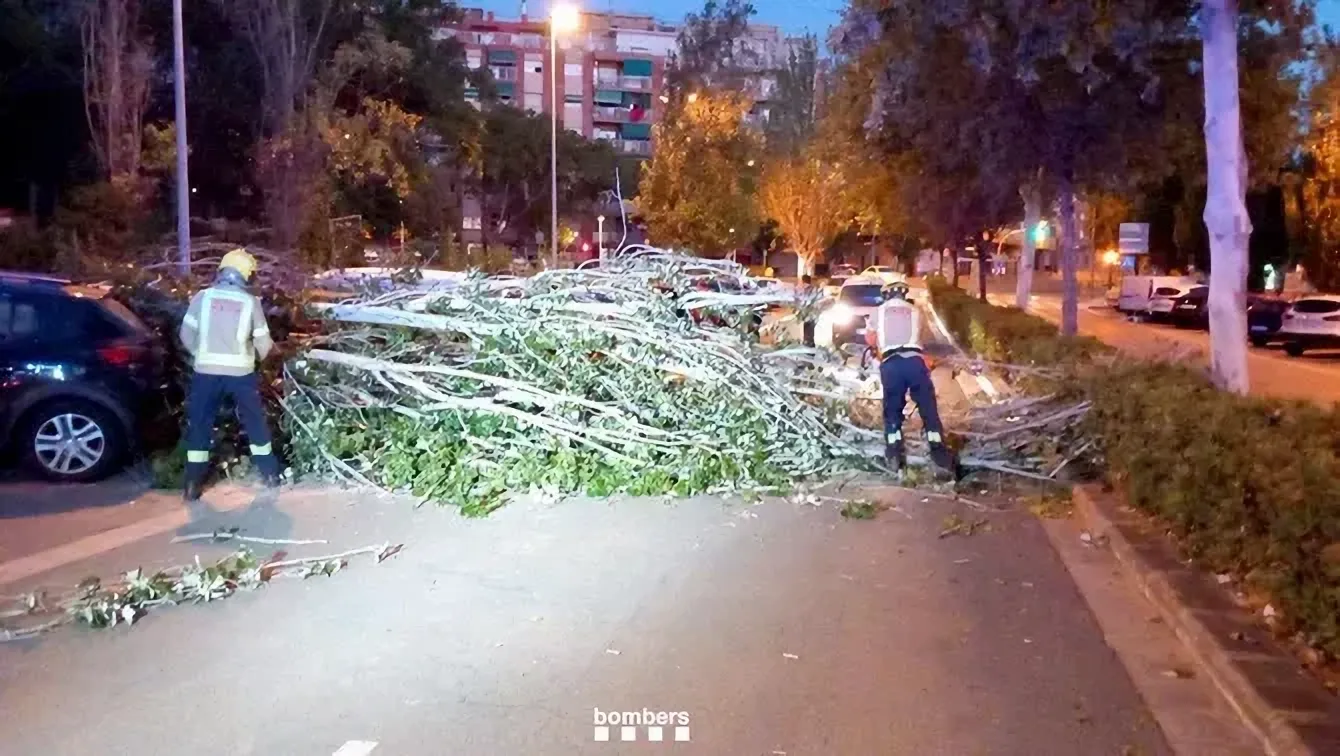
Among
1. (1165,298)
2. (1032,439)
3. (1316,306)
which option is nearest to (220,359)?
(1032,439)

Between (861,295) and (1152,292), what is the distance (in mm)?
25890

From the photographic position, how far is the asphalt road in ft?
16.5

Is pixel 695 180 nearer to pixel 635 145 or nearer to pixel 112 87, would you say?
pixel 112 87

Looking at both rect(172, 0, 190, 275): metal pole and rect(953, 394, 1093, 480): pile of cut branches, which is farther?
rect(172, 0, 190, 275): metal pole

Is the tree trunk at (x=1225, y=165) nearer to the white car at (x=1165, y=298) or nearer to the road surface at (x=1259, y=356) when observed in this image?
the road surface at (x=1259, y=356)

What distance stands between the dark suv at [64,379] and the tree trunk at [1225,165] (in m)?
8.76

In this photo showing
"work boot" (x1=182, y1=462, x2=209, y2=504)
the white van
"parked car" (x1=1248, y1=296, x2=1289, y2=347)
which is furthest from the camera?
the white van

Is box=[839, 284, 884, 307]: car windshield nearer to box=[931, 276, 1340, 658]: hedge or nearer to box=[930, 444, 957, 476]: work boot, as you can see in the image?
box=[931, 276, 1340, 658]: hedge

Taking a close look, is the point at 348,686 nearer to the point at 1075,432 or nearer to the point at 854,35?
the point at 1075,432

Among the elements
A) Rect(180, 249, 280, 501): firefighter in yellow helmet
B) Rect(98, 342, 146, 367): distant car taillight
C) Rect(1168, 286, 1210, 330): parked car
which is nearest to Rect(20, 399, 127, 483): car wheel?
Rect(98, 342, 146, 367): distant car taillight

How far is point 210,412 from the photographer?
9242mm

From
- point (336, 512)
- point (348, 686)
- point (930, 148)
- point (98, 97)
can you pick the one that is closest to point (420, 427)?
point (336, 512)

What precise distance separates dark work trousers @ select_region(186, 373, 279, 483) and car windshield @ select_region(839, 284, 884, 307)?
12.9 meters

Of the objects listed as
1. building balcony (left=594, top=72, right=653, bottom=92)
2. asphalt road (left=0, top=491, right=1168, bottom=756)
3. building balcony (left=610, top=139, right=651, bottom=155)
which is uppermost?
building balcony (left=594, top=72, right=653, bottom=92)
